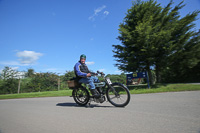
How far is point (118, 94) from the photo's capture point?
4188 mm

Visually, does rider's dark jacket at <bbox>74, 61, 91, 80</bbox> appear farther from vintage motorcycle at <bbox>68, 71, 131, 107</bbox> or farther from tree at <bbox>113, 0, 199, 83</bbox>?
tree at <bbox>113, 0, 199, 83</bbox>

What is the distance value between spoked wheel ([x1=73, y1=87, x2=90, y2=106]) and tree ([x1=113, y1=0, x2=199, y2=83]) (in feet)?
26.5

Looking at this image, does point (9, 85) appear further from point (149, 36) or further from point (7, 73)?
point (149, 36)

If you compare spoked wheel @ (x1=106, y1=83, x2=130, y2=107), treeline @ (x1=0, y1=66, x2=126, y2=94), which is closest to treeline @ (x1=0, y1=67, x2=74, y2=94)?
treeline @ (x1=0, y1=66, x2=126, y2=94)

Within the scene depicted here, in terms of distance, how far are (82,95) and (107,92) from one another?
113 centimetres

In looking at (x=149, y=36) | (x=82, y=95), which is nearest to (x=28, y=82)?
Result: (x=82, y=95)

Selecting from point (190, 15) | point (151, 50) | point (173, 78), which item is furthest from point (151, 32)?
point (173, 78)

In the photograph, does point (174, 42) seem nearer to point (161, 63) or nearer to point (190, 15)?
point (161, 63)

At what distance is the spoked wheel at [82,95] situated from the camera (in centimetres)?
460

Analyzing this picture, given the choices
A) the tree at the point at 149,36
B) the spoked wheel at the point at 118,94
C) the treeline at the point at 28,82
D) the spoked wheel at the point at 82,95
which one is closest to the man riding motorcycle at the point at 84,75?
the spoked wheel at the point at 82,95

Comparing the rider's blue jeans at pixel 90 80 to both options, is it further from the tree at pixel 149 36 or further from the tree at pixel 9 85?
the tree at pixel 9 85

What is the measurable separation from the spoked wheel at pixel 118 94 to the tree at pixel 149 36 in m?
7.80

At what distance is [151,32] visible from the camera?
35.7ft

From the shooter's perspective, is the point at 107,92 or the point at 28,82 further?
the point at 28,82
